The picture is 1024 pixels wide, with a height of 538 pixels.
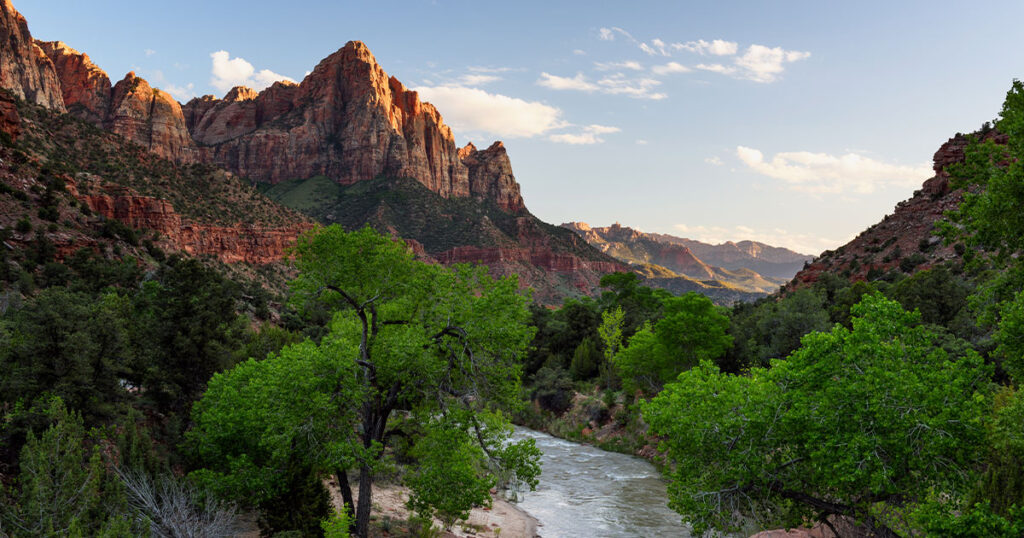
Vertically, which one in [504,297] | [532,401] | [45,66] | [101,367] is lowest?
[532,401]

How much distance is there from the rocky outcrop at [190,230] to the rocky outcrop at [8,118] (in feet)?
26.2

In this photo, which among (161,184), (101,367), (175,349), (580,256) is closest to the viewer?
(101,367)

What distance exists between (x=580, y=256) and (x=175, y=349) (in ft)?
552

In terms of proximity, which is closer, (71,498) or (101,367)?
(71,498)

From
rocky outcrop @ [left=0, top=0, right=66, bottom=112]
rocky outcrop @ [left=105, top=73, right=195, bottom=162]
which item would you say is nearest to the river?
rocky outcrop @ [left=0, top=0, right=66, bottom=112]

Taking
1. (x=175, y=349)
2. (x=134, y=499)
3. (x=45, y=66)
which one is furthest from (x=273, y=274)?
(x=45, y=66)

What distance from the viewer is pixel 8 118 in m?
47.7

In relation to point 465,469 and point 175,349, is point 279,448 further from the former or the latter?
point 175,349

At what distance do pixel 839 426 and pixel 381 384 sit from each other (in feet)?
40.1

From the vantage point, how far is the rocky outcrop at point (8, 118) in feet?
154

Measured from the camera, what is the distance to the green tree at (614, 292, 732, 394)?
3977cm

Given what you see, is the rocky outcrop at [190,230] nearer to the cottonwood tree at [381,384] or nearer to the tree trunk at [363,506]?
the cottonwood tree at [381,384]

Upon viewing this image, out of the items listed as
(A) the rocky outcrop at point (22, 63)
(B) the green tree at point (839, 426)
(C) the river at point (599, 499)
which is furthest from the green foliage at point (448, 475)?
(A) the rocky outcrop at point (22, 63)

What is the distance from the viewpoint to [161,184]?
7300 centimetres
